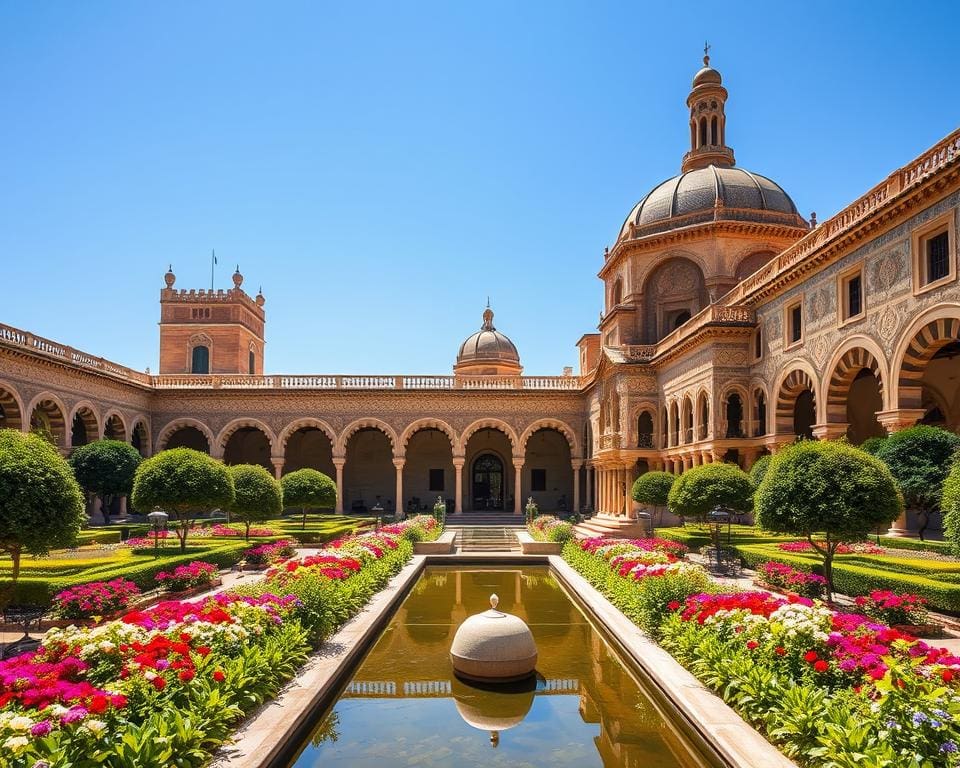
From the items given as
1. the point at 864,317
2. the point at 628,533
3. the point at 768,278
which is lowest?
the point at 628,533

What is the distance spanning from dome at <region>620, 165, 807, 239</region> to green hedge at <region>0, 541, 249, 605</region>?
22740 mm

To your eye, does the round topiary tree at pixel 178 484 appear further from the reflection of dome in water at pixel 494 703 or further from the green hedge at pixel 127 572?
the reflection of dome in water at pixel 494 703

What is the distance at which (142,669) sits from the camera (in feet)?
19.4

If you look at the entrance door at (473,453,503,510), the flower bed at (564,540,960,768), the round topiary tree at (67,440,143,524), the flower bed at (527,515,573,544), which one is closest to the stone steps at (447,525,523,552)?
the flower bed at (527,515,573,544)

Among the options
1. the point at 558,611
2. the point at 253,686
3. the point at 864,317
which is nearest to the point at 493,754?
the point at 253,686

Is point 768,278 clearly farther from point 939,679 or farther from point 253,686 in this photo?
point 253,686

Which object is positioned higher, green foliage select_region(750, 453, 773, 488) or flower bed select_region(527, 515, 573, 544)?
green foliage select_region(750, 453, 773, 488)

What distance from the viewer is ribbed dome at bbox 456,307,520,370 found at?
45.0 metres

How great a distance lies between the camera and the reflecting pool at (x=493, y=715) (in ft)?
Result: 21.1

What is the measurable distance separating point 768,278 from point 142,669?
1994 centimetres

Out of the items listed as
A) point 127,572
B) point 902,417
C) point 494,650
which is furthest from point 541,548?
point 494,650

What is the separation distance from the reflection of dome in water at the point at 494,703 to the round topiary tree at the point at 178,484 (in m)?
9.85

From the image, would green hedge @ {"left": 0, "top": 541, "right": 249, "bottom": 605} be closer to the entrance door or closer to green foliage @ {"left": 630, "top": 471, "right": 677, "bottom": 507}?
green foliage @ {"left": 630, "top": 471, "right": 677, "bottom": 507}

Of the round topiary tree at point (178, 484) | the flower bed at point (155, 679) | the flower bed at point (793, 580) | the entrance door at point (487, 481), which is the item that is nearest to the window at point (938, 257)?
the flower bed at point (793, 580)
